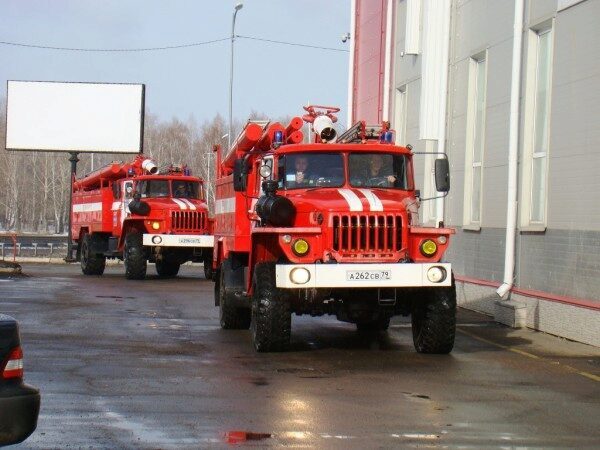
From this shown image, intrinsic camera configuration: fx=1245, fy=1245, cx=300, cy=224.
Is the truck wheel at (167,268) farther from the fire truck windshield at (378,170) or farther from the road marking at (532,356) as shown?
the fire truck windshield at (378,170)

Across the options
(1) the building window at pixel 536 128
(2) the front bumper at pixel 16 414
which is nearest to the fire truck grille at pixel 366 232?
(1) the building window at pixel 536 128

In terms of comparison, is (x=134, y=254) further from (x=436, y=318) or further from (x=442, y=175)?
(x=436, y=318)

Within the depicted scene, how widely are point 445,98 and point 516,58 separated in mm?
4796

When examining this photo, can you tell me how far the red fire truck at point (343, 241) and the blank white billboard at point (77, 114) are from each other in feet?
98.6

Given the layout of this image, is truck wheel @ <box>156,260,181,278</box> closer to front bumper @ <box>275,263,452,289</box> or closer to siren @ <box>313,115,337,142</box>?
siren @ <box>313,115,337,142</box>

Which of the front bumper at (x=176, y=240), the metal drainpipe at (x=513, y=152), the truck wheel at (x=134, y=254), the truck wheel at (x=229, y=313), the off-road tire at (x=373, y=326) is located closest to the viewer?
the truck wheel at (x=229, y=313)

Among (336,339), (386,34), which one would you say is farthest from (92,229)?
(336,339)

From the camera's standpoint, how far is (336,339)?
51.9ft

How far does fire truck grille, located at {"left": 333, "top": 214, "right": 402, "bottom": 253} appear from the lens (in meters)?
13.2

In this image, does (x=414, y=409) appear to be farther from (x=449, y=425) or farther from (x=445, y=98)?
(x=445, y=98)

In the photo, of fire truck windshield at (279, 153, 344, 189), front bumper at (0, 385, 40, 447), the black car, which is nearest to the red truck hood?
fire truck windshield at (279, 153, 344, 189)

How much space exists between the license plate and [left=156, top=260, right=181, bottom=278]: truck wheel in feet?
64.7

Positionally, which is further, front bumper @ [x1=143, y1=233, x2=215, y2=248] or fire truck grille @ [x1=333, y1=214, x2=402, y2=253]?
front bumper @ [x1=143, y1=233, x2=215, y2=248]

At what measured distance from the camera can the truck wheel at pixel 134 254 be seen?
97.7 feet
